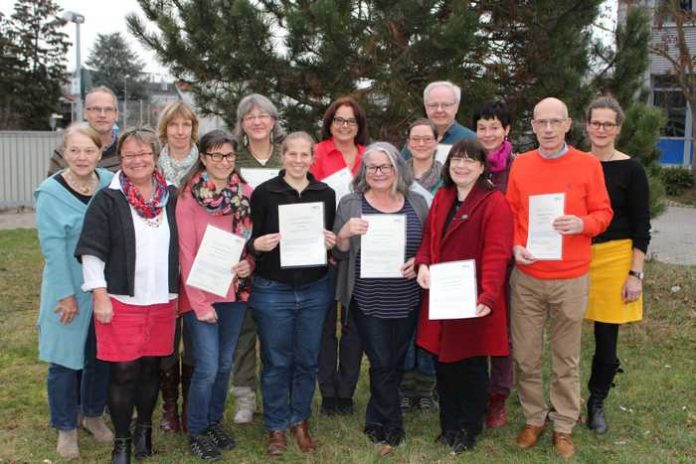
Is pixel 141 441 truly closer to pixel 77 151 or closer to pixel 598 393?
pixel 77 151

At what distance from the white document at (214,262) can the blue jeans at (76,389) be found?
80 cm

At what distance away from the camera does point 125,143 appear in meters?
3.77

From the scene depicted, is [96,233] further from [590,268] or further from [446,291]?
[590,268]

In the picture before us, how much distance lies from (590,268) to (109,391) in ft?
9.74

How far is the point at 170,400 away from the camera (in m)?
4.51

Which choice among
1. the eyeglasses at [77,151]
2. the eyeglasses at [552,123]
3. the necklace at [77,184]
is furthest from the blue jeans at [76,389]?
the eyeglasses at [552,123]

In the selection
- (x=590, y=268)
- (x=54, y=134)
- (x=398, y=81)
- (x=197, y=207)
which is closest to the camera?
(x=197, y=207)

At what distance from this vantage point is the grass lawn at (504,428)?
420 cm

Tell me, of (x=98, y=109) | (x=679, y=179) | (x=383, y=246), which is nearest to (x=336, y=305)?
(x=383, y=246)

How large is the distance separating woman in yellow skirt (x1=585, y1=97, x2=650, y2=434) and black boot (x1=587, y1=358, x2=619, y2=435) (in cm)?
19

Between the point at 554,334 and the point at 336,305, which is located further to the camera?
the point at 336,305

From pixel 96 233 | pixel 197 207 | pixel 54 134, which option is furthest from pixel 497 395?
pixel 54 134

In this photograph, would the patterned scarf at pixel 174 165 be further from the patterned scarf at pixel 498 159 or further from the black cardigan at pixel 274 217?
the patterned scarf at pixel 498 159

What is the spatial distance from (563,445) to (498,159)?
1.82m
